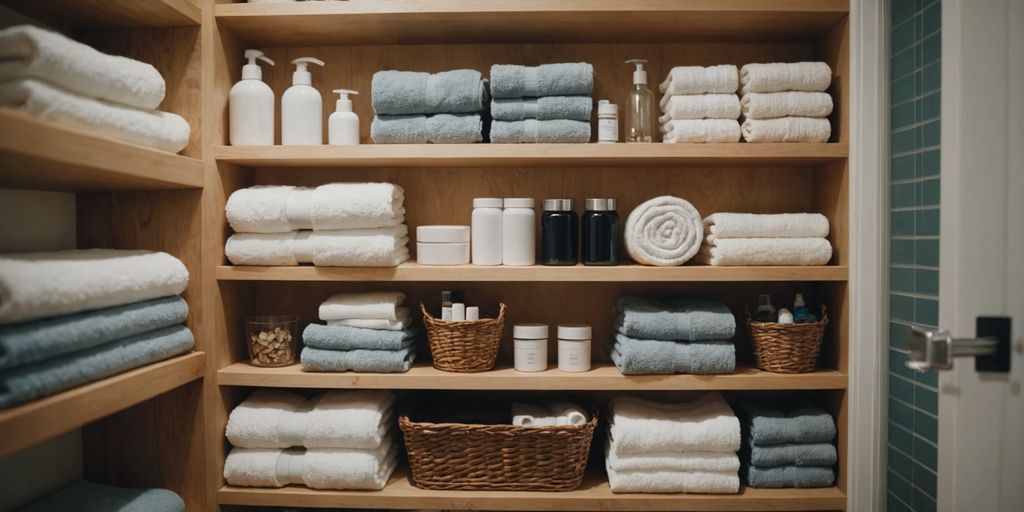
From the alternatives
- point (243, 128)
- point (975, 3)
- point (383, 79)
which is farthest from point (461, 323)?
point (975, 3)

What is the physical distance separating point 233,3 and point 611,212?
3.37 feet

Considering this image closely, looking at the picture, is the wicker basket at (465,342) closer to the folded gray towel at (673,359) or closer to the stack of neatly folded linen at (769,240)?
the folded gray towel at (673,359)

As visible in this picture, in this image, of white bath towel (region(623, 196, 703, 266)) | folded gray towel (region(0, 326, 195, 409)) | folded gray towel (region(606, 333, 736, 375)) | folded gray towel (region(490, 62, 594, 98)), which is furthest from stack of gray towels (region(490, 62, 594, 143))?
folded gray towel (region(0, 326, 195, 409))

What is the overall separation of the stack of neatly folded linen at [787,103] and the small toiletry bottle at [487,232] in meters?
0.61

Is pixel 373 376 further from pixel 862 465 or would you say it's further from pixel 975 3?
pixel 975 3

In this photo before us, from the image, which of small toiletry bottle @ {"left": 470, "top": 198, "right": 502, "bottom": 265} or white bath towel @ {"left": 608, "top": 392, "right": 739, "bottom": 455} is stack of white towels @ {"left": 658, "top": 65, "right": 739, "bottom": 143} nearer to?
small toiletry bottle @ {"left": 470, "top": 198, "right": 502, "bottom": 265}

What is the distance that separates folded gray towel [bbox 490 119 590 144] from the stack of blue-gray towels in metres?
0.43

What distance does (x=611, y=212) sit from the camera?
1.40 meters

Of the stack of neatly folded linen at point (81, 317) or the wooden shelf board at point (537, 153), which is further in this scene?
the wooden shelf board at point (537, 153)

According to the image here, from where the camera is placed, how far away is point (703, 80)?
4.48 ft

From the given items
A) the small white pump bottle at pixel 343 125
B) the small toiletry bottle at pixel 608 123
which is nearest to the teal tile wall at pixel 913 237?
the small toiletry bottle at pixel 608 123

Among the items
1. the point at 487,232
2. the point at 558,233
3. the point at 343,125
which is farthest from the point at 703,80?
the point at 343,125

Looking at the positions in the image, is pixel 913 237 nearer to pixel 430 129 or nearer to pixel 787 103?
pixel 787 103

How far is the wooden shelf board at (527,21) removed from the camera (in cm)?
133
